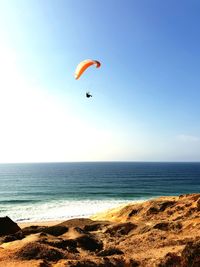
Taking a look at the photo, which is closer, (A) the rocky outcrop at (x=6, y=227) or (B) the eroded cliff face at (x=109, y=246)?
(B) the eroded cliff face at (x=109, y=246)

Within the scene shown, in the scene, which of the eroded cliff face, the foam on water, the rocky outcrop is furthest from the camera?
the foam on water

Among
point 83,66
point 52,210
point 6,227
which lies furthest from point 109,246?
point 52,210

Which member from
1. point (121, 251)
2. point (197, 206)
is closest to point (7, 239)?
point (121, 251)

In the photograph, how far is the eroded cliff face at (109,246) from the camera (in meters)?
9.95

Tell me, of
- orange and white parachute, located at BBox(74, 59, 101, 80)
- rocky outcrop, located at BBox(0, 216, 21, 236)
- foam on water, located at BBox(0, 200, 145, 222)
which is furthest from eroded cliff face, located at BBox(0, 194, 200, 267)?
foam on water, located at BBox(0, 200, 145, 222)

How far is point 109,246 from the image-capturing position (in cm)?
1394

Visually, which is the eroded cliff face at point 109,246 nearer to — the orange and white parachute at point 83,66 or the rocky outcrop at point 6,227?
the rocky outcrop at point 6,227

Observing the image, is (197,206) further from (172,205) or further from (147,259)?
(147,259)

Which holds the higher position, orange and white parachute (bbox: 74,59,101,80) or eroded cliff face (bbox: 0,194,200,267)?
orange and white parachute (bbox: 74,59,101,80)

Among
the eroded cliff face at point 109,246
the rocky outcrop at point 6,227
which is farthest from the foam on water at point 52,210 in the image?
the eroded cliff face at point 109,246

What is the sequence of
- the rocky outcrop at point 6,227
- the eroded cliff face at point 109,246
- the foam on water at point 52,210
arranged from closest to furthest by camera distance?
1. the eroded cliff face at point 109,246
2. the rocky outcrop at point 6,227
3. the foam on water at point 52,210

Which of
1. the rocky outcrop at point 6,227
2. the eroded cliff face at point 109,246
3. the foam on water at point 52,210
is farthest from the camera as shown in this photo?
the foam on water at point 52,210

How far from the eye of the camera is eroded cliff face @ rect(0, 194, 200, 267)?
32.6ft

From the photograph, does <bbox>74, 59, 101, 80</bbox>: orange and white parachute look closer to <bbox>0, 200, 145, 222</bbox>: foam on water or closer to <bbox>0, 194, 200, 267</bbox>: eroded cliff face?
<bbox>0, 194, 200, 267</bbox>: eroded cliff face
